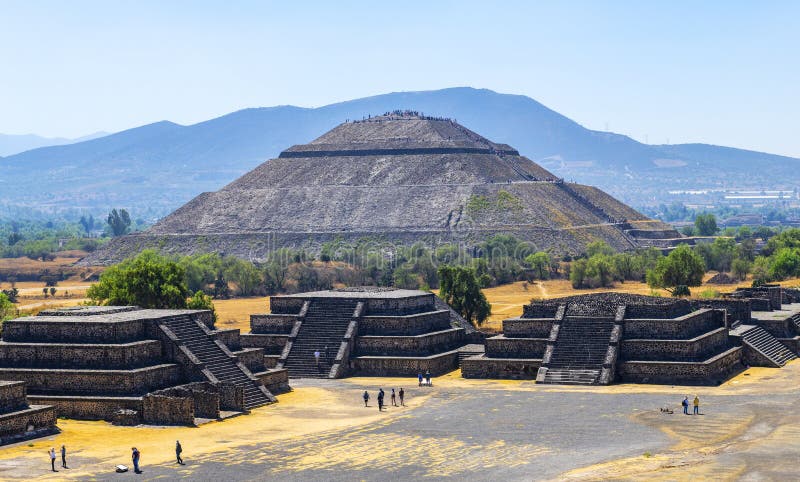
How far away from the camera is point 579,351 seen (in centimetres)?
7406

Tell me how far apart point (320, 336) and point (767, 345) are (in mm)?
27567

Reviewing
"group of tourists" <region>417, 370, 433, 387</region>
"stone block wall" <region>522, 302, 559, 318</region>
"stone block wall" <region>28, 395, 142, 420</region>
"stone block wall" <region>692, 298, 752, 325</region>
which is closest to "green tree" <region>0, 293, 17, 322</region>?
"stone block wall" <region>28, 395, 142, 420</region>

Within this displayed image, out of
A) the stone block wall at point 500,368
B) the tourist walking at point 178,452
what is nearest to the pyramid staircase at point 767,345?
the stone block wall at point 500,368

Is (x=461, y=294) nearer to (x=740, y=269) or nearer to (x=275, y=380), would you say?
(x=275, y=380)

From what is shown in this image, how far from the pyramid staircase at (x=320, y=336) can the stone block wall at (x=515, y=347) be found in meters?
8.91

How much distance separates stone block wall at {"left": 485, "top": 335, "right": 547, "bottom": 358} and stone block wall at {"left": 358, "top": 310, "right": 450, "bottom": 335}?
4.64m

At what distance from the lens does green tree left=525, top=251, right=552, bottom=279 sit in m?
155

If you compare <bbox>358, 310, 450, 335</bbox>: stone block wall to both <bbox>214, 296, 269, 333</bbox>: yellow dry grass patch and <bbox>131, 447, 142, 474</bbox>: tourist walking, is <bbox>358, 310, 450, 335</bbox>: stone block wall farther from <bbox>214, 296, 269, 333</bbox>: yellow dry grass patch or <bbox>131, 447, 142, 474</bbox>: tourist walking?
<bbox>131, 447, 142, 474</bbox>: tourist walking

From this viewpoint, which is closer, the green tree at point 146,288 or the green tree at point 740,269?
the green tree at point 146,288

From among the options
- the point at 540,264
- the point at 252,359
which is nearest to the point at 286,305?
the point at 252,359

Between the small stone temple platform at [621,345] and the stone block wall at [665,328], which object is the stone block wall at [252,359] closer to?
the small stone temple platform at [621,345]

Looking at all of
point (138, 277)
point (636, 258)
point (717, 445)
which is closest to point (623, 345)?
point (717, 445)

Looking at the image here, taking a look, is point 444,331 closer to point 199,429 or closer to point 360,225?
point 199,429

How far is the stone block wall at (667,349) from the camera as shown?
71625 millimetres
